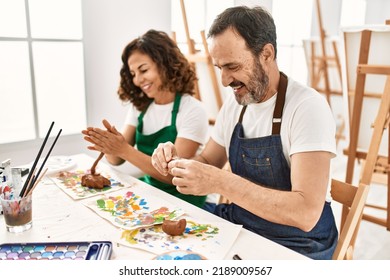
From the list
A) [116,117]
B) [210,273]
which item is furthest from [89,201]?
[116,117]

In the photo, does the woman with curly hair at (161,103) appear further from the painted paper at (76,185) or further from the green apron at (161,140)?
the painted paper at (76,185)

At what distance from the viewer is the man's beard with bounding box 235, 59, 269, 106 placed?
1.19 meters

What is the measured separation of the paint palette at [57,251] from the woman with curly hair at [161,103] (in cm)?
70

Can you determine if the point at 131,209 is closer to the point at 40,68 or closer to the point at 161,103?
the point at 161,103

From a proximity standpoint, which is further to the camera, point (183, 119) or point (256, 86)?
point (183, 119)

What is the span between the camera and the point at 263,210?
1.03m

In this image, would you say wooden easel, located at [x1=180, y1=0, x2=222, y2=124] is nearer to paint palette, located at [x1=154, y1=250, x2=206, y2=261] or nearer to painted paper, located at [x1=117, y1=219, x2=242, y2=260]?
painted paper, located at [x1=117, y1=219, x2=242, y2=260]

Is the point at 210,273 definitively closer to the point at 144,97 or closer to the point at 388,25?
the point at 144,97

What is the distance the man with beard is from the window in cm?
124

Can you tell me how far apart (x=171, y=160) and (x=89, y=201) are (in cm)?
30

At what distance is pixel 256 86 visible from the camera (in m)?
1.20

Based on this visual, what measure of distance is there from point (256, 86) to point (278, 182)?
1.08ft

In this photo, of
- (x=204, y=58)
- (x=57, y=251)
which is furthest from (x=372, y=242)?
(x=57, y=251)

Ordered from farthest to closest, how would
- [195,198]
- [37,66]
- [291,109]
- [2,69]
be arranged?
[37,66]
[2,69]
[195,198]
[291,109]
